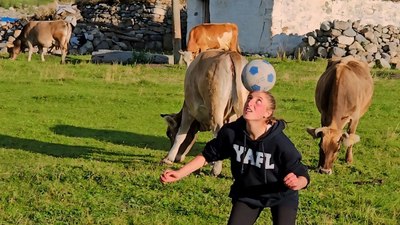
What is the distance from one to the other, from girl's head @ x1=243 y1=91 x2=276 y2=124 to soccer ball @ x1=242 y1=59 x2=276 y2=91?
0.17 feet

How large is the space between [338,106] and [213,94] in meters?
2.30

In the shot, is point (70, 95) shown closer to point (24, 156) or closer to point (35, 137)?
point (35, 137)

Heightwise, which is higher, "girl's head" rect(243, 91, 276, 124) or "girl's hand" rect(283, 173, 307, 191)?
"girl's head" rect(243, 91, 276, 124)

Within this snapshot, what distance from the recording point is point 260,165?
5312mm

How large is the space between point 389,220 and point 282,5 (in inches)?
861

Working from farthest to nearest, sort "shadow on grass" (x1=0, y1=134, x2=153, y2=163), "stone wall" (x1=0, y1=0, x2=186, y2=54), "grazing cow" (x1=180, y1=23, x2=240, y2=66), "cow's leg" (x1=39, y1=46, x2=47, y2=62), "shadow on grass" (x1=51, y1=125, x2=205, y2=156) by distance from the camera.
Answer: "stone wall" (x1=0, y1=0, x2=186, y2=54)
"cow's leg" (x1=39, y1=46, x2=47, y2=62)
"grazing cow" (x1=180, y1=23, x2=240, y2=66)
"shadow on grass" (x1=51, y1=125, x2=205, y2=156)
"shadow on grass" (x1=0, y1=134, x2=153, y2=163)

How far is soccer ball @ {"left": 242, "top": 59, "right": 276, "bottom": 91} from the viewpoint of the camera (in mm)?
5312

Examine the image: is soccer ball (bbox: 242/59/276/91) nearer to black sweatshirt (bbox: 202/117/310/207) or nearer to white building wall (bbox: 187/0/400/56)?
black sweatshirt (bbox: 202/117/310/207)

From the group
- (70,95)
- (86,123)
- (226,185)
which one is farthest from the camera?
(70,95)

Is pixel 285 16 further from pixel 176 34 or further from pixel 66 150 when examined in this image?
pixel 66 150

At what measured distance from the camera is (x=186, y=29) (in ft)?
111

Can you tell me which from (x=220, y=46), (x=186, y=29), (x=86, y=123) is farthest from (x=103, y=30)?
(x=86, y=123)

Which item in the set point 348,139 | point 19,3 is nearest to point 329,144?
point 348,139

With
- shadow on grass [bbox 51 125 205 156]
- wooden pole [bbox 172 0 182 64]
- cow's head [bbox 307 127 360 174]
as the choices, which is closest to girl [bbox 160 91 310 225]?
cow's head [bbox 307 127 360 174]
